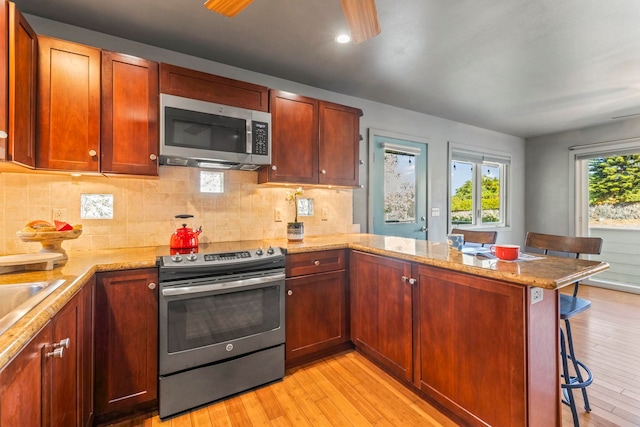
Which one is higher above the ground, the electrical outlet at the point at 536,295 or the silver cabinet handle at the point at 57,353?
the electrical outlet at the point at 536,295

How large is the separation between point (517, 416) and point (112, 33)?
3.34m

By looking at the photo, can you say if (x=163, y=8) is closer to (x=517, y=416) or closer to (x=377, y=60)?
(x=377, y=60)

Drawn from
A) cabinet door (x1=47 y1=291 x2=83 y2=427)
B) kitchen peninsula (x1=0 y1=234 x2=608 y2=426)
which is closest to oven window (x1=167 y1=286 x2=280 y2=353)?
kitchen peninsula (x1=0 y1=234 x2=608 y2=426)

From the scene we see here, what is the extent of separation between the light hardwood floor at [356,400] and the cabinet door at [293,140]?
60.1 inches

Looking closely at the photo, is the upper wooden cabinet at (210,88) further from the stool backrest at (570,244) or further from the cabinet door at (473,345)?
the stool backrest at (570,244)

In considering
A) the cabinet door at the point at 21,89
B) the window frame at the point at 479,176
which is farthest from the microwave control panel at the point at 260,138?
the window frame at the point at 479,176

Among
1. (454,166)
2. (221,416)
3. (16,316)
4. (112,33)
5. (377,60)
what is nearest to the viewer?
(16,316)

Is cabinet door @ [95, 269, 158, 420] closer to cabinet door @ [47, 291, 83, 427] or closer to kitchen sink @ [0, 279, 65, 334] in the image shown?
cabinet door @ [47, 291, 83, 427]

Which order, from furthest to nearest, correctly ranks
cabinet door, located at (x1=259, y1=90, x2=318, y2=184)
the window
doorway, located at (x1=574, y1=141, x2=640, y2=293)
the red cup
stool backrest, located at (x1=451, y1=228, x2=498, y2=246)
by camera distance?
1. the window
2. doorway, located at (x1=574, y1=141, x2=640, y2=293)
3. stool backrest, located at (x1=451, y1=228, x2=498, y2=246)
4. cabinet door, located at (x1=259, y1=90, x2=318, y2=184)
5. the red cup

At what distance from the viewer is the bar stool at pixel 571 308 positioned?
1581 mm

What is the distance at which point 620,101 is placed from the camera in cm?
340

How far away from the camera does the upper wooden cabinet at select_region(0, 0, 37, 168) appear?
55.8 inches

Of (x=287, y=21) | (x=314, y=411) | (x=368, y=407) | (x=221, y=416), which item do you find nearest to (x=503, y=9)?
(x=287, y=21)

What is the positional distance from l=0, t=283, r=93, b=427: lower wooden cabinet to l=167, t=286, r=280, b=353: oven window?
16.4 inches
